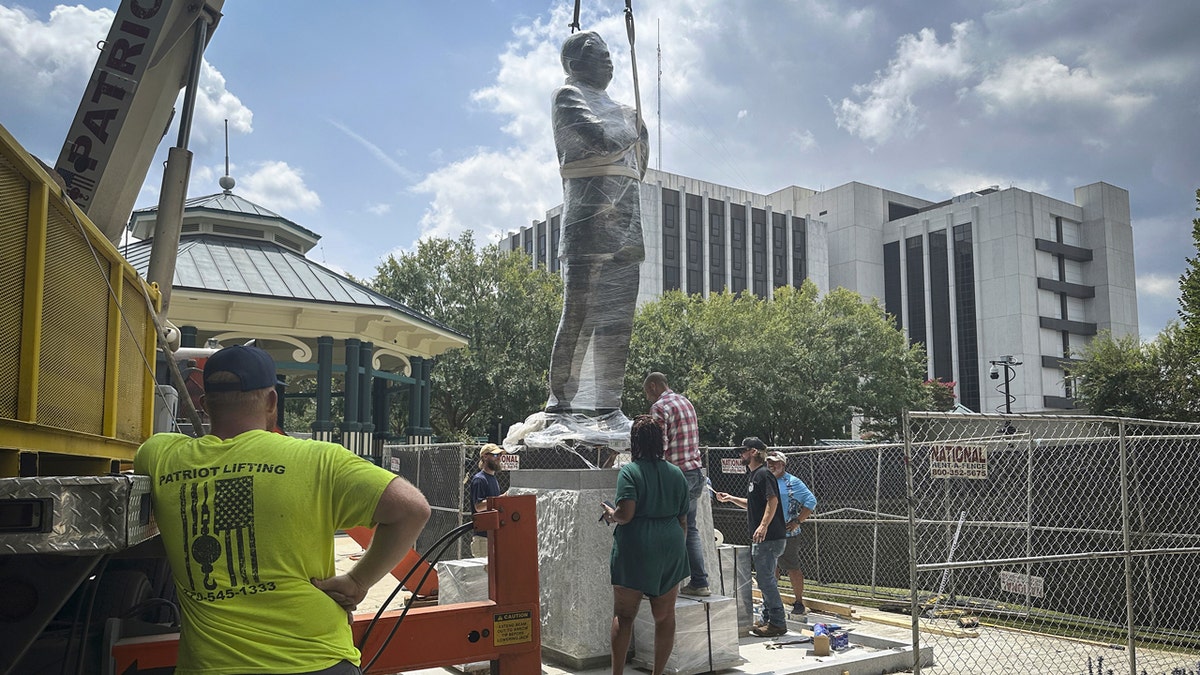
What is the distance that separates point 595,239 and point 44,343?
6447mm

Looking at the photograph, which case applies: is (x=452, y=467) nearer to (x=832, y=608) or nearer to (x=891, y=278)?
(x=832, y=608)

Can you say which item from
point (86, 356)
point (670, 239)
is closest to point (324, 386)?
point (86, 356)

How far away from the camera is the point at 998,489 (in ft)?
36.1

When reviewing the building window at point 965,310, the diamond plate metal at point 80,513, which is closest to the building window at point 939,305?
→ the building window at point 965,310

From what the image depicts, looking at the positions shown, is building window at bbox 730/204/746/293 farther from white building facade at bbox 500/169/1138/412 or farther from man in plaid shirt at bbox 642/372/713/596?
man in plaid shirt at bbox 642/372/713/596

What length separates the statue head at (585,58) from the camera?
9.39m

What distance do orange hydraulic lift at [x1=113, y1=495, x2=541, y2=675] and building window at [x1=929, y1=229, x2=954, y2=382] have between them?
256ft

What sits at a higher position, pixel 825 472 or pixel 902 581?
pixel 825 472

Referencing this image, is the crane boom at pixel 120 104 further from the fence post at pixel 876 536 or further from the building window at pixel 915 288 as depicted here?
the building window at pixel 915 288

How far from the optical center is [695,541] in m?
7.35

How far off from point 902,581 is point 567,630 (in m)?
6.65

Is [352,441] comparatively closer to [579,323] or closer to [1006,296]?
[579,323]

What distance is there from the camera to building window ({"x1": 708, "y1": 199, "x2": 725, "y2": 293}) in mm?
77250

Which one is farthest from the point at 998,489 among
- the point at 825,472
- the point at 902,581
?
the point at 825,472
